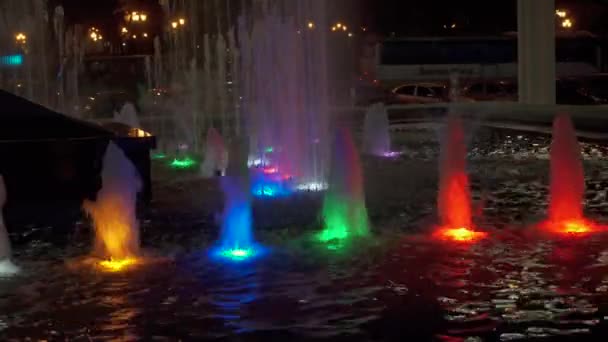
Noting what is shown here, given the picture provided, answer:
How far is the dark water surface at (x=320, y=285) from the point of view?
4.85 meters

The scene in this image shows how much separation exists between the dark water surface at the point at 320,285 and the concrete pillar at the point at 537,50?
43.6 feet

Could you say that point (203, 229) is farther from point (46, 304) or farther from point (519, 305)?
point (519, 305)

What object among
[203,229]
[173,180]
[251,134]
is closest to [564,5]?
[251,134]

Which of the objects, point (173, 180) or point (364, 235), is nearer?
point (364, 235)

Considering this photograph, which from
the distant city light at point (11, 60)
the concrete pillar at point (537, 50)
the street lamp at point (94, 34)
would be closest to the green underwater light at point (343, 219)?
the concrete pillar at point (537, 50)

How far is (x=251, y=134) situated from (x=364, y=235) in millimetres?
8742

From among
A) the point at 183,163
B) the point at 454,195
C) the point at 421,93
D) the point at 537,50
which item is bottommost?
the point at 454,195

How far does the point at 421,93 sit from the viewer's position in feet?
93.6

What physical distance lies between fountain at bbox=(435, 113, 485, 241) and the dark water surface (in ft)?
0.51

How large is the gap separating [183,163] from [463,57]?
25.2 metres

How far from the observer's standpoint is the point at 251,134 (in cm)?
1614

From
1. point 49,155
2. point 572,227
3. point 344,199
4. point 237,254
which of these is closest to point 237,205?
point 237,254

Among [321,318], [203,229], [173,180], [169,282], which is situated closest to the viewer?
[321,318]

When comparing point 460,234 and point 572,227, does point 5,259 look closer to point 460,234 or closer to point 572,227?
point 460,234
